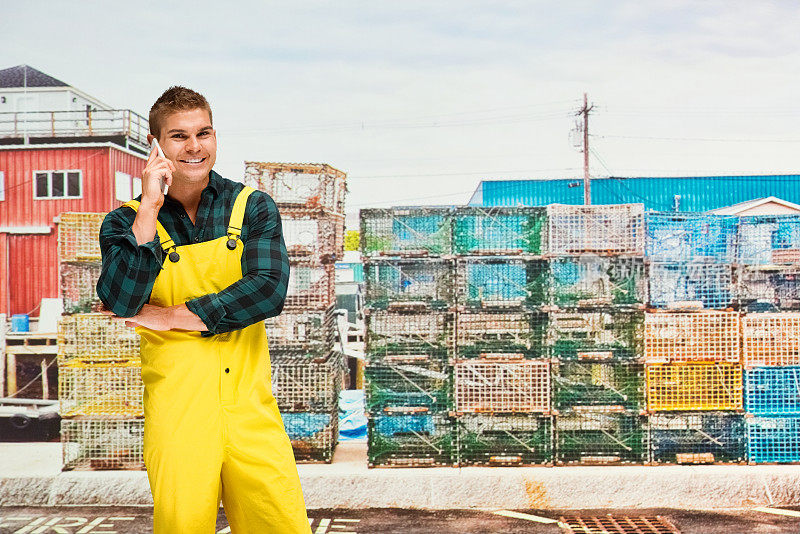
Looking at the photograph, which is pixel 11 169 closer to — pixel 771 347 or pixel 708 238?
pixel 708 238

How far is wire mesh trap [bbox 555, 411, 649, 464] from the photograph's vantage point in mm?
6344

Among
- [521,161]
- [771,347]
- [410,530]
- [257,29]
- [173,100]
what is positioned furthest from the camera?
[521,161]

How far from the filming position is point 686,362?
20.9 ft

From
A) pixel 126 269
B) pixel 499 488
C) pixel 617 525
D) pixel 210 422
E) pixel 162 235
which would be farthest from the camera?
pixel 499 488

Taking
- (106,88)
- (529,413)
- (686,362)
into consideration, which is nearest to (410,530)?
(529,413)

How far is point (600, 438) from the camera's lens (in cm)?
637

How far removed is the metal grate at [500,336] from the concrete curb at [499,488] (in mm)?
915

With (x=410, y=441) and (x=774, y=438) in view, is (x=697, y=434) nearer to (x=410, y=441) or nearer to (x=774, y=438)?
(x=774, y=438)

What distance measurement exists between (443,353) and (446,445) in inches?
29.0

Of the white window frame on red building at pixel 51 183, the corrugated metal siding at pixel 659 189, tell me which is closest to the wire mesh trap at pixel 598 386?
the corrugated metal siding at pixel 659 189

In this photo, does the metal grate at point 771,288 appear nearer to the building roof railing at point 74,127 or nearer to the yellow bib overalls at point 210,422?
the yellow bib overalls at point 210,422

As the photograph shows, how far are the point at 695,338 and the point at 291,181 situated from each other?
11.3ft

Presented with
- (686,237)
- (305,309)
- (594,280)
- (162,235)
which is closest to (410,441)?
(305,309)

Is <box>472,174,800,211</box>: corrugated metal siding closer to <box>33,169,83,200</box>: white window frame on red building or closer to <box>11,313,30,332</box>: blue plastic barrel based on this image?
<box>33,169,83,200</box>: white window frame on red building
